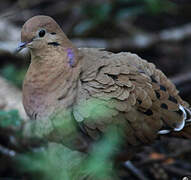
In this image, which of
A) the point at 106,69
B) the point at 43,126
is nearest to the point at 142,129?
the point at 106,69

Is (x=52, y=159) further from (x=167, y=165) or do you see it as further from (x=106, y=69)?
(x=167, y=165)

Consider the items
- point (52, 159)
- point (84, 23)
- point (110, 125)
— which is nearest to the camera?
point (110, 125)

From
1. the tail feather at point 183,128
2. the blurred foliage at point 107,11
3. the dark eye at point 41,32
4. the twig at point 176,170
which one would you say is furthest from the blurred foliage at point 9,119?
the blurred foliage at point 107,11

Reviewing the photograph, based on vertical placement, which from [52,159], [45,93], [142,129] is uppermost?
[45,93]

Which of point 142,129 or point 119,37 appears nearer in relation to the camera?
point 142,129

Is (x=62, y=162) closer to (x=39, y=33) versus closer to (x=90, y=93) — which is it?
(x=90, y=93)

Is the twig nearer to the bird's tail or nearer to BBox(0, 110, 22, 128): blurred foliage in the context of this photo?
the bird's tail

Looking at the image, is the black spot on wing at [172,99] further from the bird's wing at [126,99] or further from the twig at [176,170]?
the twig at [176,170]
